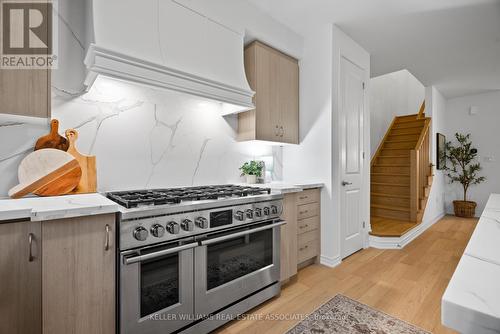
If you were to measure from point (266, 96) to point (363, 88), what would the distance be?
4.97ft

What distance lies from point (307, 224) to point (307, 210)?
0.15 metres

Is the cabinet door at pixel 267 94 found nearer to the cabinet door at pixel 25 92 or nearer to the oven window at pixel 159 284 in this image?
the oven window at pixel 159 284

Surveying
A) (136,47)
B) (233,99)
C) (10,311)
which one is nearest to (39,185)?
(10,311)

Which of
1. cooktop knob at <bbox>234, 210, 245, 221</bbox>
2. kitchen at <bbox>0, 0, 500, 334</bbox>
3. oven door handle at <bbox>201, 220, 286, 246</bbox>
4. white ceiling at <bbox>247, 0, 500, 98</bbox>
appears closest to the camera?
kitchen at <bbox>0, 0, 500, 334</bbox>

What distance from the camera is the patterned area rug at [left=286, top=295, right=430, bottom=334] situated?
1679 mm

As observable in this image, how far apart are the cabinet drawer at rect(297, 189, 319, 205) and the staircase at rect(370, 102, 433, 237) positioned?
51.9 inches

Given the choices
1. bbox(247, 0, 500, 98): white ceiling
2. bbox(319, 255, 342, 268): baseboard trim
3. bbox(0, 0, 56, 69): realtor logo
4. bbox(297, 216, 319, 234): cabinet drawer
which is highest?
bbox(247, 0, 500, 98): white ceiling

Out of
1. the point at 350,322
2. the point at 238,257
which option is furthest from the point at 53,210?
the point at 350,322

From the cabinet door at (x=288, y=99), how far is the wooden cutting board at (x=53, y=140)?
1.95 metres

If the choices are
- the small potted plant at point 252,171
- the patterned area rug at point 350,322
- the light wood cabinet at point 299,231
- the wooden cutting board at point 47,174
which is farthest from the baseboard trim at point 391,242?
the wooden cutting board at point 47,174

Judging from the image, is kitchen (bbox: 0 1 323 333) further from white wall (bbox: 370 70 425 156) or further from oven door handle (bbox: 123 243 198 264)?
white wall (bbox: 370 70 425 156)

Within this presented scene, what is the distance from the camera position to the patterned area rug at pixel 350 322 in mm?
1679

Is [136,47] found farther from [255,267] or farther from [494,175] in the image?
[494,175]

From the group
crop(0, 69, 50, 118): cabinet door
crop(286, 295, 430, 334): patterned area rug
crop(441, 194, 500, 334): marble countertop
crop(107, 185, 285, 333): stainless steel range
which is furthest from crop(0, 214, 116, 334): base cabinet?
crop(441, 194, 500, 334): marble countertop
